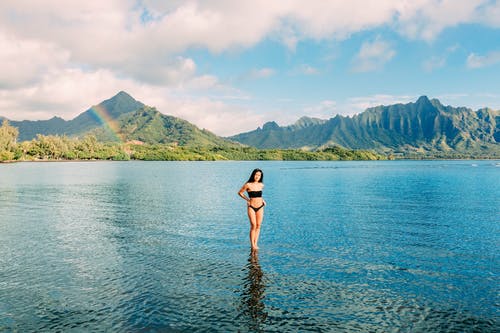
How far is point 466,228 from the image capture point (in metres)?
37.4

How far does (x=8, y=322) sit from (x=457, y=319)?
1971 cm

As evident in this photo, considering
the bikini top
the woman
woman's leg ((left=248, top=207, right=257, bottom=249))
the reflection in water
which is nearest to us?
the reflection in water

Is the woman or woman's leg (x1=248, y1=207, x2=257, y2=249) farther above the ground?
the woman

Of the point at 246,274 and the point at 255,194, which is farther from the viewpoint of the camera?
the point at 255,194

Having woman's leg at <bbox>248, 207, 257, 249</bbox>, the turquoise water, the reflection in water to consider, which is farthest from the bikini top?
the reflection in water

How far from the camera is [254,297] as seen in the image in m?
18.0

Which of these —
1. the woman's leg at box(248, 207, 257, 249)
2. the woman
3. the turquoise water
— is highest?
the woman

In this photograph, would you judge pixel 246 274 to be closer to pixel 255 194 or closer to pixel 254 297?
pixel 254 297

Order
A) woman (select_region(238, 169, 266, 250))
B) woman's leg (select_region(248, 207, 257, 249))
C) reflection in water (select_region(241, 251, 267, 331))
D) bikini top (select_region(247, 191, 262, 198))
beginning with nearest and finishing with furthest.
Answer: reflection in water (select_region(241, 251, 267, 331))
woman (select_region(238, 169, 266, 250))
bikini top (select_region(247, 191, 262, 198))
woman's leg (select_region(248, 207, 257, 249))

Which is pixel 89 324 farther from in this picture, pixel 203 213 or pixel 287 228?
pixel 203 213

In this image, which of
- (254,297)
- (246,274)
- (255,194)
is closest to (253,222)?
(255,194)

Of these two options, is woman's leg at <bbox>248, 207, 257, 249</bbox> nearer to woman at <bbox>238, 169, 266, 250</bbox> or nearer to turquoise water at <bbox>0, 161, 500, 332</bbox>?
woman at <bbox>238, 169, 266, 250</bbox>

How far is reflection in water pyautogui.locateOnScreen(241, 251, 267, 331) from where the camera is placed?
15570 millimetres

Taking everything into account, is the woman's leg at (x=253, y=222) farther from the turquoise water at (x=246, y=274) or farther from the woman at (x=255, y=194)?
the turquoise water at (x=246, y=274)
